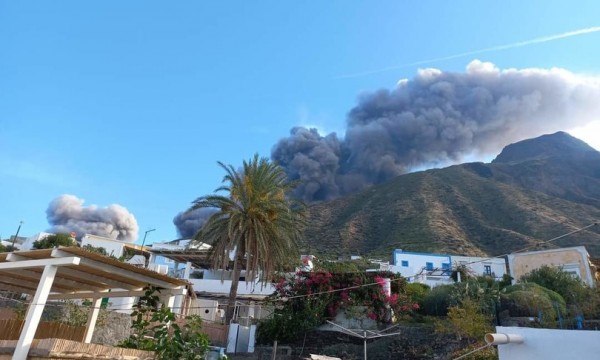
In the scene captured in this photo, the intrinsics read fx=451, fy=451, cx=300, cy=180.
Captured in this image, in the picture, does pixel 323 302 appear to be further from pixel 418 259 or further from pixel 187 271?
pixel 418 259

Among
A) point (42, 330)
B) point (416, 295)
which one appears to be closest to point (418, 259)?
point (416, 295)

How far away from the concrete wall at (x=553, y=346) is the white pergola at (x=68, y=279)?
631cm

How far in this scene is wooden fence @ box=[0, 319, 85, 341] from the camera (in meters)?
8.27

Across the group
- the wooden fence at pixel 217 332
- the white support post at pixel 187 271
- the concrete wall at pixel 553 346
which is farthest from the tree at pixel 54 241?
the concrete wall at pixel 553 346

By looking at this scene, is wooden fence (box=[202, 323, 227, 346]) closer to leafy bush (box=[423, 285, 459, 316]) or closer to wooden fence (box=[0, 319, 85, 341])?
leafy bush (box=[423, 285, 459, 316])

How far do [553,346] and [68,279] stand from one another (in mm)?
9229

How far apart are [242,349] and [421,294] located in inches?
423

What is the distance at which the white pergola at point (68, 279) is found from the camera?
702 centimetres

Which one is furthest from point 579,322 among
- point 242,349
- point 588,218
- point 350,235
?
point 588,218

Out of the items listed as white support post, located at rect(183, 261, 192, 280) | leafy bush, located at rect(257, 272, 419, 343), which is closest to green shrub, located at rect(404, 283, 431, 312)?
leafy bush, located at rect(257, 272, 419, 343)

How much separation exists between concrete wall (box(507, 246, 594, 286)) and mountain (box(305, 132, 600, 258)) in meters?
19.6

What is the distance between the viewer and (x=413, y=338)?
19172mm

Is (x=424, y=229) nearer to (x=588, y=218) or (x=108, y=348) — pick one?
(x=588, y=218)

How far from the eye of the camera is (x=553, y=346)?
748 centimetres
